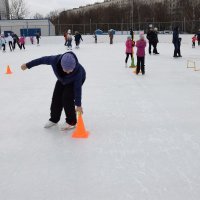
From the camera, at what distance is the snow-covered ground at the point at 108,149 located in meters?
2.57

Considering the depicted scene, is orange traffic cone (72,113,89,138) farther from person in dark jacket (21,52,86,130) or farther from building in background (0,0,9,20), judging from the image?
building in background (0,0,9,20)

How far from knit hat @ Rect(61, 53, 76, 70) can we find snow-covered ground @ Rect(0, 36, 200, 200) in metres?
0.94

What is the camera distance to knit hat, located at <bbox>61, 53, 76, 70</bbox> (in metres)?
3.35

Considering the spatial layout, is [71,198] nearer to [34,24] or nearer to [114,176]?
[114,176]

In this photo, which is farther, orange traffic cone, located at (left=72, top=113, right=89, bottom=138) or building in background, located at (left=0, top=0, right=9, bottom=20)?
building in background, located at (left=0, top=0, right=9, bottom=20)

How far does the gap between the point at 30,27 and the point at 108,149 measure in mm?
35902

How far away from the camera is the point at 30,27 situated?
36.9 m

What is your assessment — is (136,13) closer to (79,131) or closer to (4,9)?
(4,9)

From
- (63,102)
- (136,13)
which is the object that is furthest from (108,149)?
(136,13)

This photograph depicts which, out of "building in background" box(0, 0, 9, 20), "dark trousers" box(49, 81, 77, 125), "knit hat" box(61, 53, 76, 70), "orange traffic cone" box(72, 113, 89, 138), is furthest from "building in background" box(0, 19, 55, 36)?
"knit hat" box(61, 53, 76, 70)

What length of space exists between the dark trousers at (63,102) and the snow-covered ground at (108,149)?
201 mm

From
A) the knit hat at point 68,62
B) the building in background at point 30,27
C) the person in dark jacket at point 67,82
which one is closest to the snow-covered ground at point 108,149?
the person in dark jacket at point 67,82

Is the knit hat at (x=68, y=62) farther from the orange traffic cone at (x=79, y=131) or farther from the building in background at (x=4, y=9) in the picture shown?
the building in background at (x=4, y=9)

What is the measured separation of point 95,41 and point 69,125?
76.2 feet
